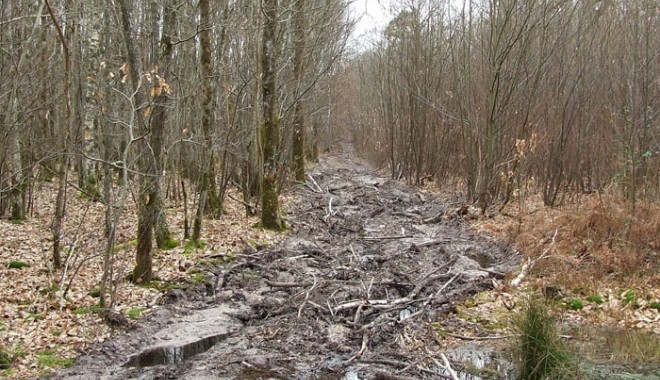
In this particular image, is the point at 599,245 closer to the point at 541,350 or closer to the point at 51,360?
the point at 541,350

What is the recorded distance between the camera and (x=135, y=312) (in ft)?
22.8

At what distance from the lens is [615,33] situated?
13094mm

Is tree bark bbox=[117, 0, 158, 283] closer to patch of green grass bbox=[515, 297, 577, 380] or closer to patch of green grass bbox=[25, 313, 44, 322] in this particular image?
patch of green grass bbox=[25, 313, 44, 322]

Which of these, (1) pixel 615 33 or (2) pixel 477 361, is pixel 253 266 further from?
(1) pixel 615 33

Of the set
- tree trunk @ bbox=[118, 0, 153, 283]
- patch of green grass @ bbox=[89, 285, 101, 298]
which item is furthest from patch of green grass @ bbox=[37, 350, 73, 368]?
tree trunk @ bbox=[118, 0, 153, 283]

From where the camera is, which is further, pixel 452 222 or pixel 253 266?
pixel 452 222

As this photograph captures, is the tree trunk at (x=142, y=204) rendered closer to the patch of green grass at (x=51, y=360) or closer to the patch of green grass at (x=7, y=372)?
the patch of green grass at (x=51, y=360)

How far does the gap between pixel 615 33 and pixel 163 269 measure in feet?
38.8

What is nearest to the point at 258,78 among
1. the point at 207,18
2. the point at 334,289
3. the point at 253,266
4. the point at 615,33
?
the point at 207,18

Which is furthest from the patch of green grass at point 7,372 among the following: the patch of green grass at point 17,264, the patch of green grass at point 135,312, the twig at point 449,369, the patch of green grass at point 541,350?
the patch of green grass at point 541,350

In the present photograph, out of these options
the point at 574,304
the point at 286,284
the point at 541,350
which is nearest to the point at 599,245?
the point at 574,304

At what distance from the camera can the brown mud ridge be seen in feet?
18.8

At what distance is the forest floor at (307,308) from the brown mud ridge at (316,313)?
0.9 inches

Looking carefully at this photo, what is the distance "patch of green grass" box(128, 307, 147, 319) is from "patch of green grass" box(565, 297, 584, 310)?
5.80m
